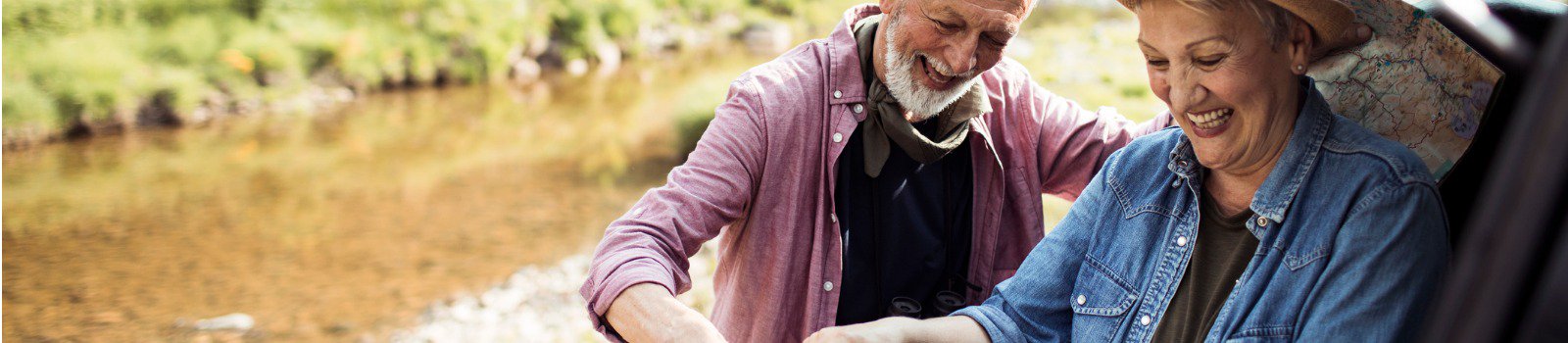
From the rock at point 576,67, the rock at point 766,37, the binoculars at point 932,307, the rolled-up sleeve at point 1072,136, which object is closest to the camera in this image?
the binoculars at point 932,307

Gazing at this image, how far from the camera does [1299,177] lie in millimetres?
1428

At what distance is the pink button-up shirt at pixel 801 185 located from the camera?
6.66ft

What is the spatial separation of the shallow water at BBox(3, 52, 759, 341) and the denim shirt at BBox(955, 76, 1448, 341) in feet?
17.0

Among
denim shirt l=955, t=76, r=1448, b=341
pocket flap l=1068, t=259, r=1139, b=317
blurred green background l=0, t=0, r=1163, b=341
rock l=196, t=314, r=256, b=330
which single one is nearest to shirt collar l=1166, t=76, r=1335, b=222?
denim shirt l=955, t=76, r=1448, b=341

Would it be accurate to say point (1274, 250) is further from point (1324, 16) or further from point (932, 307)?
point (932, 307)

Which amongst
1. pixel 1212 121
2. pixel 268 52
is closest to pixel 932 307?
pixel 1212 121

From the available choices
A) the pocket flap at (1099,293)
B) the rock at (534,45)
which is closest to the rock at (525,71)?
the rock at (534,45)

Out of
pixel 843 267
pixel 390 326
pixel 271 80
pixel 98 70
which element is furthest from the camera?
pixel 271 80

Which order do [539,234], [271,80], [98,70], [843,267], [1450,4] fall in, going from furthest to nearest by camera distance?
[271,80], [98,70], [539,234], [843,267], [1450,4]

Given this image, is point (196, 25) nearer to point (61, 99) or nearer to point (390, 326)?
point (61, 99)

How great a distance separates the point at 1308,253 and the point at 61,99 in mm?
11485

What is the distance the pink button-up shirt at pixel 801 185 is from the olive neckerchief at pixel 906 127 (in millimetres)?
33

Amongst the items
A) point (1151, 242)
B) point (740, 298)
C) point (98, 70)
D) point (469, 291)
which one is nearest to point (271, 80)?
point (98, 70)

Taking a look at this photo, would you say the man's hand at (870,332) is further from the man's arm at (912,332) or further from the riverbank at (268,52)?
the riverbank at (268,52)
